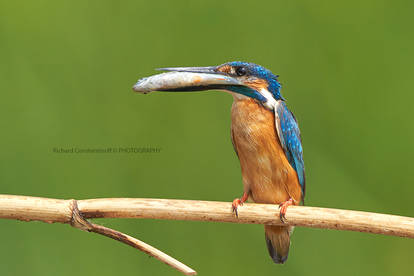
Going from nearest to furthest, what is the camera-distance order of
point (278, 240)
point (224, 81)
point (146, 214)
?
point (146, 214) → point (224, 81) → point (278, 240)

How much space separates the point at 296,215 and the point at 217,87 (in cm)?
49

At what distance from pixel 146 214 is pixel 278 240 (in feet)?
2.52

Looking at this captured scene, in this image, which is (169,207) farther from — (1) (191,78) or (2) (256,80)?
(2) (256,80)

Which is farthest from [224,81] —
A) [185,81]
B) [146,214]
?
[146,214]

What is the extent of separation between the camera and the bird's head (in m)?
1.42

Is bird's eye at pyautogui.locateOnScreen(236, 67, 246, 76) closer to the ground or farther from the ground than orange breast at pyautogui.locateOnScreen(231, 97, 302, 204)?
farther from the ground

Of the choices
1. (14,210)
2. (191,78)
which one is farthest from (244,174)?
(14,210)

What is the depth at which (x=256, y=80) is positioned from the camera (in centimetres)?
179

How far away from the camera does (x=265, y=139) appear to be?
1867 millimetres

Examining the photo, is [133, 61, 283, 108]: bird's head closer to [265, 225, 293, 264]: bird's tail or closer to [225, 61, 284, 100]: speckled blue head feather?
[225, 61, 284, 100]: speckled blue head feather

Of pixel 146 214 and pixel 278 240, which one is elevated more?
pixel 146 214

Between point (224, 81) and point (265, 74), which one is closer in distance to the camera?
point (224, 81)

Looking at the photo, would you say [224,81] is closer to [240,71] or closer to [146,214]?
[240,71]

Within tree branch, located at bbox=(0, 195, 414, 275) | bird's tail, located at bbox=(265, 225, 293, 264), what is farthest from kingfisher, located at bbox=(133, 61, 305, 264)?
tree branch, located at bbox=(0, 195, 414, 275)
